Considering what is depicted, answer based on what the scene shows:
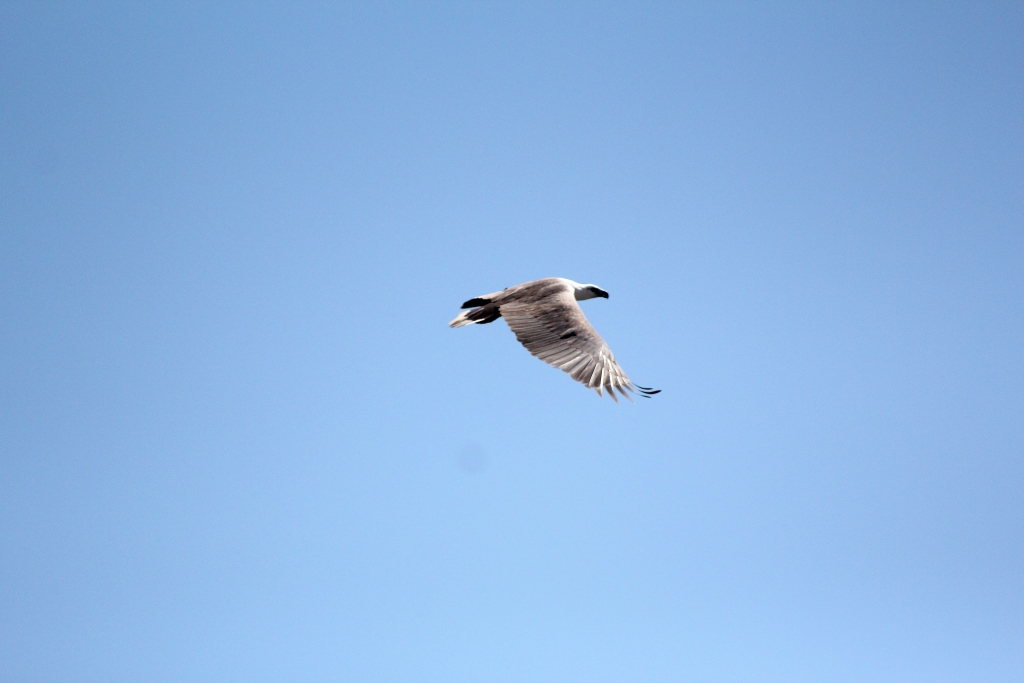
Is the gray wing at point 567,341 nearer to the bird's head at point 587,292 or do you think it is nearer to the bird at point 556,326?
the bird at point 556,326

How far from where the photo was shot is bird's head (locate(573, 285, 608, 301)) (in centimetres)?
2306

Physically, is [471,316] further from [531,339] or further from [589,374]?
[589,374]

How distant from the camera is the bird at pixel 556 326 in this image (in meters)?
19.2

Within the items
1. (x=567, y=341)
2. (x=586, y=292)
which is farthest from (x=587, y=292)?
(x=567, y=341)

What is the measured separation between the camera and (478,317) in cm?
2164

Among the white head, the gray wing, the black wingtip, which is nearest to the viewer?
the gray wing

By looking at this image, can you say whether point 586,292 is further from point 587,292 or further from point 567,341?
point 567,341

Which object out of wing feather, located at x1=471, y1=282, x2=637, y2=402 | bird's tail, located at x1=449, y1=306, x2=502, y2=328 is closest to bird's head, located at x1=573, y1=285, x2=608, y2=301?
wing feather, located at x1=471, y1=282, x2=637, y2=402

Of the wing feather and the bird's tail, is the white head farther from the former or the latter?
the bird's tail

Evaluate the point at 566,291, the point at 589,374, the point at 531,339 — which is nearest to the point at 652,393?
the point at 589,374

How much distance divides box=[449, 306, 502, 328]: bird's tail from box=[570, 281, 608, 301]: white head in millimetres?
2006

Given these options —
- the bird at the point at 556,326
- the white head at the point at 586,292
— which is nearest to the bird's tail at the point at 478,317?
the bird at the point at 556,326

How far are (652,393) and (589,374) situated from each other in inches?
46.7

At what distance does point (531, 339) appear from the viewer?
20141 millimetres
